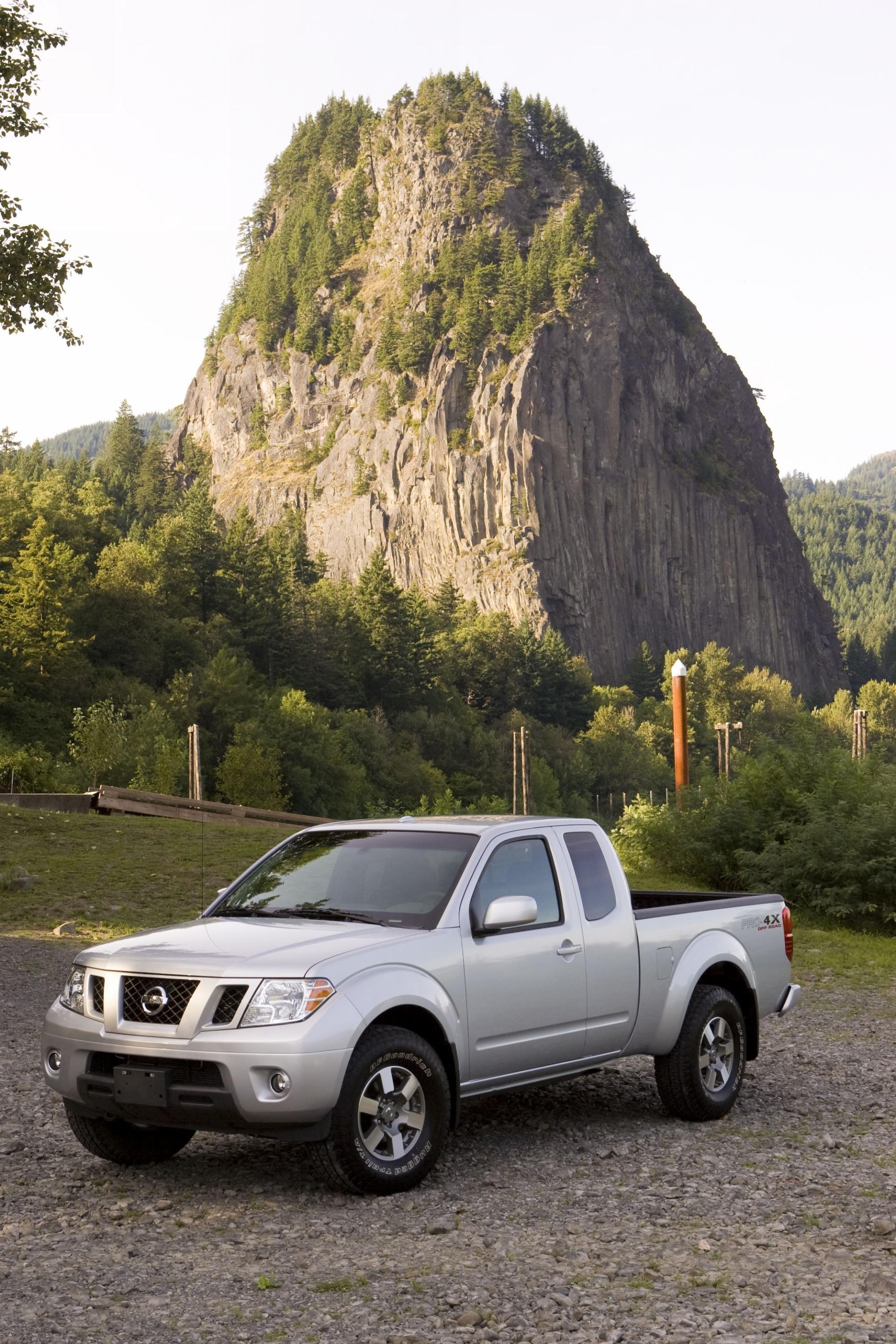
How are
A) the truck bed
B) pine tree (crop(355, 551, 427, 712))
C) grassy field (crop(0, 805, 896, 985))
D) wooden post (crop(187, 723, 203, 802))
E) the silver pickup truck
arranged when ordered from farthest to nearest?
pine tree (crop(355, 551, 427, 712))
wooden post (crop(187, 723, 203, 802))
grassy field (crop(0, 805, 896, 985))
the truck bed
the silver pickup truck

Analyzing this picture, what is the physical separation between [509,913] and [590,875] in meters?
1.19

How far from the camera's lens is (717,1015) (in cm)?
873

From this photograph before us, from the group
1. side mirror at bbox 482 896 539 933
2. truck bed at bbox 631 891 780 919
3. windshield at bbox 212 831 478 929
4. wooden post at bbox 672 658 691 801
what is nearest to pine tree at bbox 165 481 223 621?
wooden post at bbox 672 658 691 801

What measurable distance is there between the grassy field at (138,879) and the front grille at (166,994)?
9.95m

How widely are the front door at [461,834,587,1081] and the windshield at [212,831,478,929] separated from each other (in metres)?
0.20

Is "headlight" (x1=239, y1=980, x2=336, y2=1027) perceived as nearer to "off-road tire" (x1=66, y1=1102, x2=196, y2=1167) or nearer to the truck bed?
"off-road tire" (x1=66, y1=1102, x2=196, y2=1167)

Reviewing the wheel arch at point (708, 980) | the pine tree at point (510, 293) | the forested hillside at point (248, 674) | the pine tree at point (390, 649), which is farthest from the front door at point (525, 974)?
the pine tree at point (510, 293)

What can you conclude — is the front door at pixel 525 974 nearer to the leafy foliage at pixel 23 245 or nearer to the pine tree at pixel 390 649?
the leafy foliage at pixel 23 245

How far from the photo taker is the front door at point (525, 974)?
7.33 metres

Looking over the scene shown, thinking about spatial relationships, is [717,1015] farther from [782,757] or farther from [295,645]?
[295,645]

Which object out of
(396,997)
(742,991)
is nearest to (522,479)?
(742,991)

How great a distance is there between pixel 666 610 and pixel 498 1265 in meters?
188

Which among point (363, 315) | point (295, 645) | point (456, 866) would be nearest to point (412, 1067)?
point (456, 866)

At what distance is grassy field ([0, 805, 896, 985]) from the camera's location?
17.3 meters
